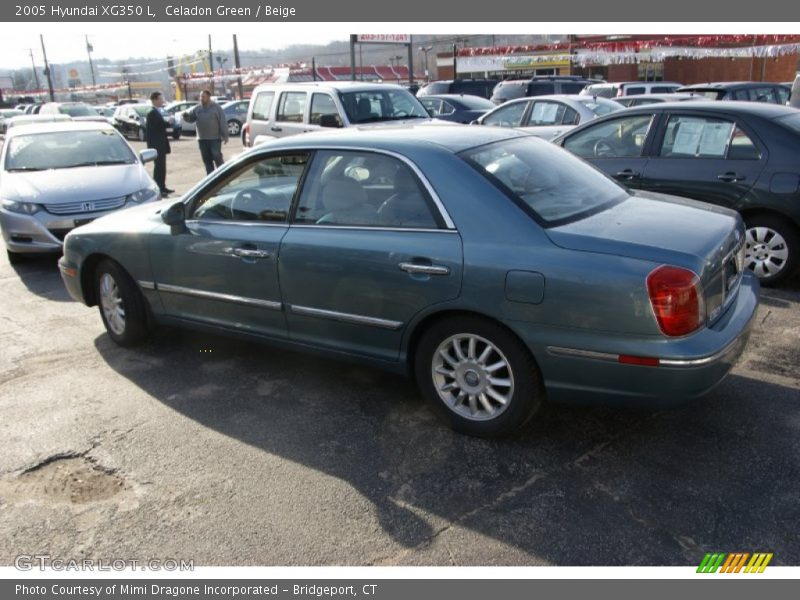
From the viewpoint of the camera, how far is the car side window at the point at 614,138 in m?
6.68

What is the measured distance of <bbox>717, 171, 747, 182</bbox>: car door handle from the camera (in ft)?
19.6

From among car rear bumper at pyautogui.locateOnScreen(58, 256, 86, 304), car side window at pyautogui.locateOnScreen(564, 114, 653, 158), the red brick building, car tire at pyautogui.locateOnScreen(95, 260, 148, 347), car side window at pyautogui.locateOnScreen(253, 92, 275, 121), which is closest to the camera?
car tire at pyautogui.locateOnScreen(95, 260, 148, 347)

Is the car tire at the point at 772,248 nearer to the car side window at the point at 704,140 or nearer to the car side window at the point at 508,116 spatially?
the car side window at the point at 704,140

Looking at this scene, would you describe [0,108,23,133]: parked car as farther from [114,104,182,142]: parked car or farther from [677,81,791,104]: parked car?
[677,81,791,104]: parked car

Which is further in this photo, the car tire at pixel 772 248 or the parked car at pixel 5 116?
the parked car at pixel 5 116

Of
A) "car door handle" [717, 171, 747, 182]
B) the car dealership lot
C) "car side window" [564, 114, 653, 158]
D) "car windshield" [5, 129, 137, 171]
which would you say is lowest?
the car dealership lot

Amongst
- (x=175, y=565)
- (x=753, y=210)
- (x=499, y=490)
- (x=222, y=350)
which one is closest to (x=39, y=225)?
(x=222, y=350)

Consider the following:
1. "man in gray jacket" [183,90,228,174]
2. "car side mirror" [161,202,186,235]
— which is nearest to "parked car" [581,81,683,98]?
"man in gray jacket" [183,90,228,174]

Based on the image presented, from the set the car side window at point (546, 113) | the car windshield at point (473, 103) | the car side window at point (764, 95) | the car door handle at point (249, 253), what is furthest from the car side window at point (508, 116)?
the car door handle at point (249, 253)

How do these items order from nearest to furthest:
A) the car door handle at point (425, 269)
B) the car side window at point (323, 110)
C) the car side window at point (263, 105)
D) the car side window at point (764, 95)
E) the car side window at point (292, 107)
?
the car door handle at point (425, 269) → the car side window at point (323, 110) → the car side window at point (292, 107) → the car side window at point (263, 105) → the car side window at point (764, 95)

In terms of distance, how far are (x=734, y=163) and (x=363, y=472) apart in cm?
447

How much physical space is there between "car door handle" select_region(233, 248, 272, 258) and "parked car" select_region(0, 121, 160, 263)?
4.34m

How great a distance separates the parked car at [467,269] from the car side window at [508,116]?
25.4 feet

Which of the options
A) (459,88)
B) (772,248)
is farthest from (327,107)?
(459,88)
